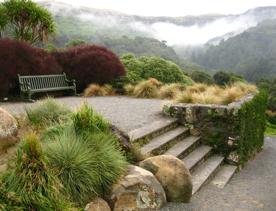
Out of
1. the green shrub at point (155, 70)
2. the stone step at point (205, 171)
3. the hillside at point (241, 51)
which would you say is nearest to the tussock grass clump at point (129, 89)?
the green shrub at point (155, 70)

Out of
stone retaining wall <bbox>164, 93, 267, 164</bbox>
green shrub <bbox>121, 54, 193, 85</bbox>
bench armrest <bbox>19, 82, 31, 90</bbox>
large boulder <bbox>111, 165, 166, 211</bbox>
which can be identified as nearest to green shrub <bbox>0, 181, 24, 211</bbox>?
large boulder <bbox>111, 165, 166, 211</bbox>

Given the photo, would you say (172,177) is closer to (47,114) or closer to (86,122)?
(86,122)

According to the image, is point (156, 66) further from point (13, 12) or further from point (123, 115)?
point (123, 115)

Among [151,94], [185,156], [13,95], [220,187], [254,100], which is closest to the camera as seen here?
[220,187]

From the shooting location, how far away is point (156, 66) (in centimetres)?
1792

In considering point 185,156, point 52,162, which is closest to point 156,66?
point 185,156

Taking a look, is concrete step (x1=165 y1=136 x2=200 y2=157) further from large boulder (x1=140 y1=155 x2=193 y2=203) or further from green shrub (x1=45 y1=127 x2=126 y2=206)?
green shrub (x1=45 y1=127 x2=126 y2=206)

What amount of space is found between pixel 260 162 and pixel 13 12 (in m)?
11.7

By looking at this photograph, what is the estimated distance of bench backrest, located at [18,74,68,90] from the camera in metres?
12.7

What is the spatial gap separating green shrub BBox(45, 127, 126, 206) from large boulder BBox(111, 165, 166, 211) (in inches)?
5.2

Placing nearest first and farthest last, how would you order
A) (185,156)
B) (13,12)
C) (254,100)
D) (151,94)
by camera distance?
1. (185,156)
2. (254,100)
3. (151,94)
4. (13,12)

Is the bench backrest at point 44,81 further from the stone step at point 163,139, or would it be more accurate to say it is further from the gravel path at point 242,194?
the gravel path at point 242,194

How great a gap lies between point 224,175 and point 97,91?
7744 millimetres

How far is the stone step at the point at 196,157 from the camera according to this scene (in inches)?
276
